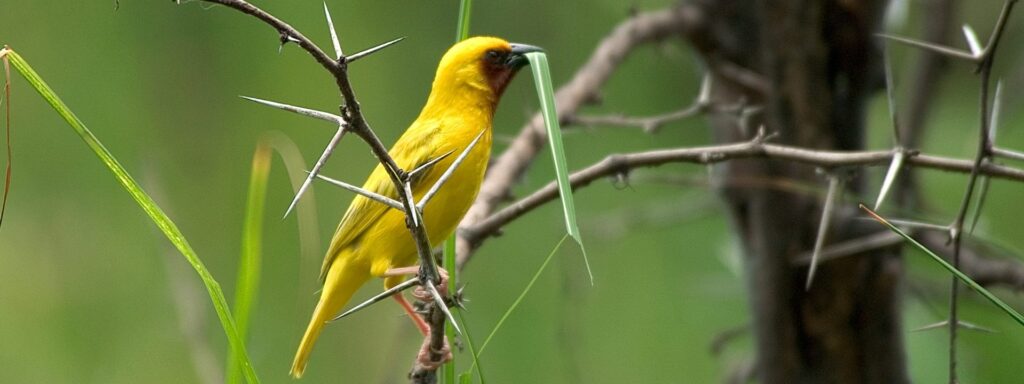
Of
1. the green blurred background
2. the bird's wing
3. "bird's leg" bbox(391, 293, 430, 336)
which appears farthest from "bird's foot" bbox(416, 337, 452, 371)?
the green blurred background

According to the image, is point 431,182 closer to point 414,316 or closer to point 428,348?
point 414,316

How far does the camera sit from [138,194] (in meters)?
1.13

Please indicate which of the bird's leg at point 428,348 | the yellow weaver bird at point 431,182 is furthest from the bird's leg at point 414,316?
the bird's leg at point 428,348

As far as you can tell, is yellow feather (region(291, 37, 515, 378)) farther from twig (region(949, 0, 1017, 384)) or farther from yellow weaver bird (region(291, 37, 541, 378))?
twig (region(949, 0, 1017, 384))

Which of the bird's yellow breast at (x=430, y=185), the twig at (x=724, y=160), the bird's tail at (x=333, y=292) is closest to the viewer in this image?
the twig at (x=724, y=160)

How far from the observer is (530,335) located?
3.71 m

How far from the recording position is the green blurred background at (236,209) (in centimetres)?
322

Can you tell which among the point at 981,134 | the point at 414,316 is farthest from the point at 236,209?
the point at 981,134

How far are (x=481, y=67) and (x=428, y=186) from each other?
44 cm

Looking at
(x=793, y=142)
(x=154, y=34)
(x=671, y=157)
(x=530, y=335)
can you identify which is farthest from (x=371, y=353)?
(x=671, y=157)

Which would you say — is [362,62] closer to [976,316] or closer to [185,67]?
[185,67]

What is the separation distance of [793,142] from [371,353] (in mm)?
1394

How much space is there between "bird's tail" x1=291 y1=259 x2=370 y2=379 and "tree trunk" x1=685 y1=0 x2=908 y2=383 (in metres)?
0.99

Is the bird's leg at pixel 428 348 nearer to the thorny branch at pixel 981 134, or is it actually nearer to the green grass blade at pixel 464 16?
the green grass blade at pixel 464 16
